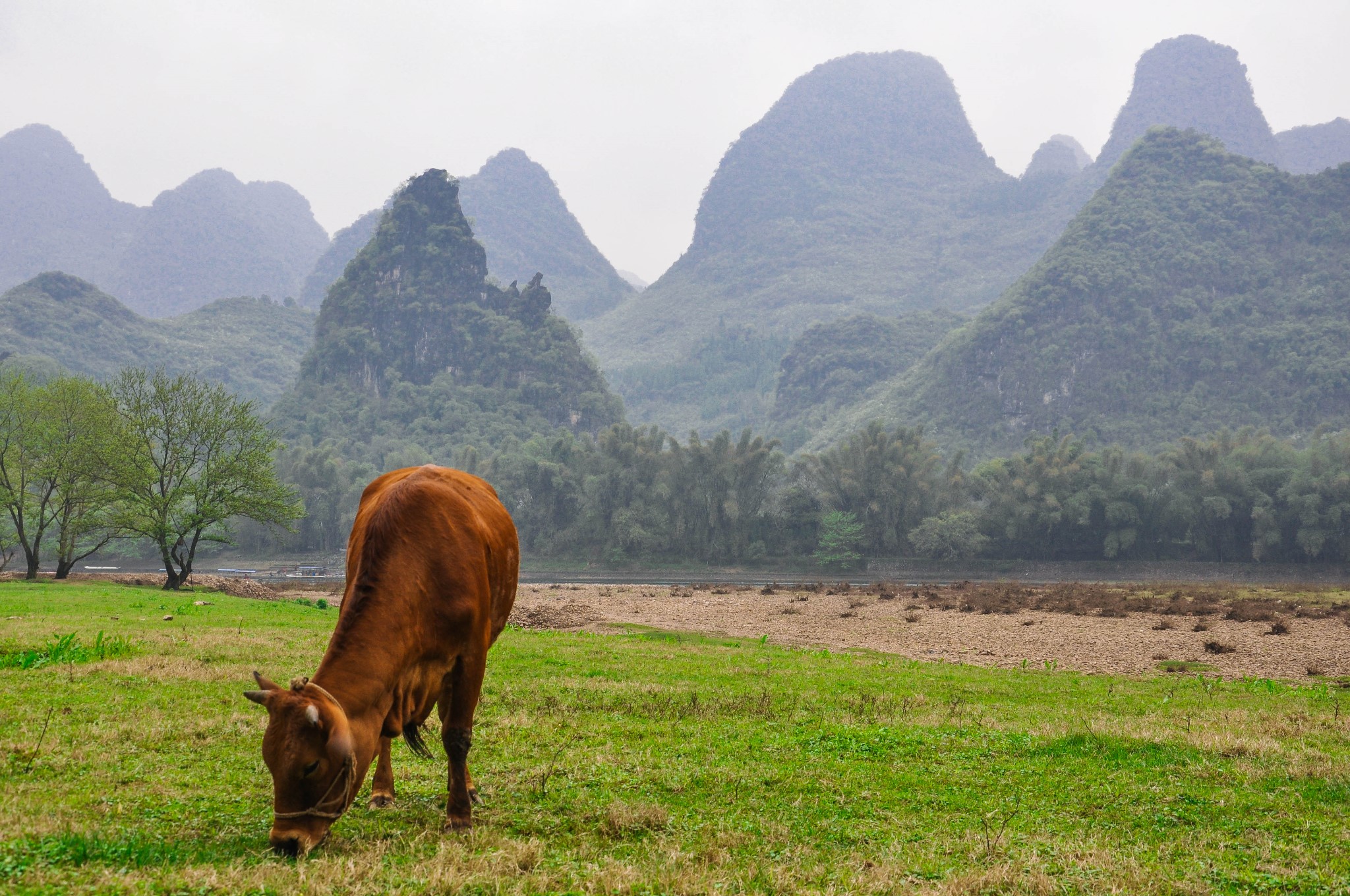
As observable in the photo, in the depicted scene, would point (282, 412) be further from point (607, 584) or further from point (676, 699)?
point (676, 699)

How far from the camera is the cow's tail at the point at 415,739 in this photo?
571 centimetres

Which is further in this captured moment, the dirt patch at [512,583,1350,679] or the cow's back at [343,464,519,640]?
the dirt patch at [512,583,1350,679]

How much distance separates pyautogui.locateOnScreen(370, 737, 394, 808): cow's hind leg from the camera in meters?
6.05

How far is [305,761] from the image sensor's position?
175 inches

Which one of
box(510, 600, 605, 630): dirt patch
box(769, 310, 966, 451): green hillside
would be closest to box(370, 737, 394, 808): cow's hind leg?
box(510, 600, 605, 630): dirt patch

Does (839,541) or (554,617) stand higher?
(839,541)

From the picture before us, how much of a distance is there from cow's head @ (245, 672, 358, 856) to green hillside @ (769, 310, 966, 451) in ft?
540

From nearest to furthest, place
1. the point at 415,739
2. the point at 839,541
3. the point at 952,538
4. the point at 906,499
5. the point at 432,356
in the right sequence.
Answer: the point at 415,739 → the point at 952,538 → the point at 839,541 → the point at 906,499 → the point at 432,356

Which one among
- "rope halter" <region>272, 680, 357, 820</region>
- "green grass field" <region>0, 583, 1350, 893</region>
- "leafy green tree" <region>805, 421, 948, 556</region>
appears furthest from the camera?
"leafy green tree" <region>805, 421, 948, 556</region>

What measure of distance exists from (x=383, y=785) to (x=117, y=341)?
18615cm

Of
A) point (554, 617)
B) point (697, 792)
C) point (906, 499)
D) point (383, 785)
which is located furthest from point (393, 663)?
point (906, 499)

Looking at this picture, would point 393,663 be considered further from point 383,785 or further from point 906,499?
point 906,499

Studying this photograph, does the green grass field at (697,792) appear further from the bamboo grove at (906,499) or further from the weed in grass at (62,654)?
the bamboo grove at (906,499)

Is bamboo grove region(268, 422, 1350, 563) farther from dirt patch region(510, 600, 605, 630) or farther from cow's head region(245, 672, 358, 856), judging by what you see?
cow's head region(245, 672, 358, 856)
